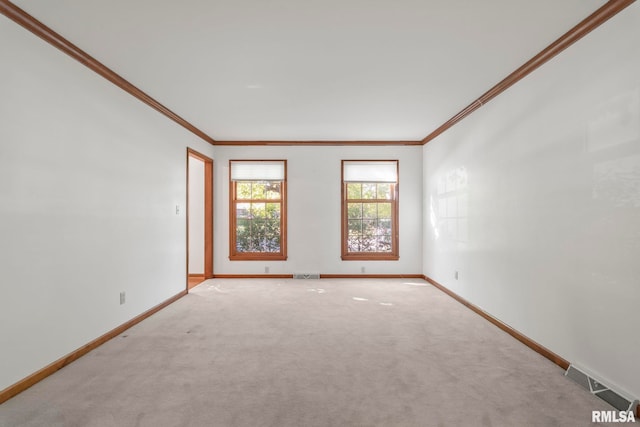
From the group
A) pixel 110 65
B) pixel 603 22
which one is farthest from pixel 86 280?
pixel 603 22

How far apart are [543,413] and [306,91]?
354cm

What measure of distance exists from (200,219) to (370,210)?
339 centimetres

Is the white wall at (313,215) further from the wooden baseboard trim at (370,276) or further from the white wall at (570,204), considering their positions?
the white wall at (570,204)

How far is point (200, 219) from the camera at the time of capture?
6625mm

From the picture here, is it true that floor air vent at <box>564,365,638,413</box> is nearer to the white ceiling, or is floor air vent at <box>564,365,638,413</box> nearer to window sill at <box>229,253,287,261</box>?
the white ceiling

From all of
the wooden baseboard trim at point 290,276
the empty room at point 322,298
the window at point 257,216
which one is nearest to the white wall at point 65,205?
the empty room at point 322,298

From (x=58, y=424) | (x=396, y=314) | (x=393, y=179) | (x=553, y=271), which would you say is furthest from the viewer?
(x=393, y=179)

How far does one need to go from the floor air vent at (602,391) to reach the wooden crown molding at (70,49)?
4768 mm

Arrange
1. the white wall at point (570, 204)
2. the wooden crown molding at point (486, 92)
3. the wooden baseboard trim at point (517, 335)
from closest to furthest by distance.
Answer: the white wall at point (570, 204)
the wooden crown molding at point (486, 92)
the wooden baseboard trim at point (517, 335)

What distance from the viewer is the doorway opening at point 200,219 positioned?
20.8 ft

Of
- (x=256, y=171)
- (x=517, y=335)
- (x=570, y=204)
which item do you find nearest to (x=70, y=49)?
(x=256, y=171)

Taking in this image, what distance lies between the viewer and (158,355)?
293 cm

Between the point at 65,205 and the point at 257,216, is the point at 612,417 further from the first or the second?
the point at 257,216

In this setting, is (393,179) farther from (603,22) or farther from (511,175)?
(603,22)
